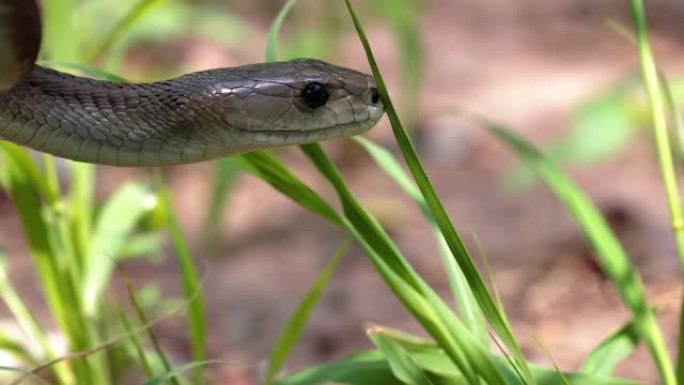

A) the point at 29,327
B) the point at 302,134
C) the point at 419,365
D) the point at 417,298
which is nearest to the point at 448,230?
the point at 417,298

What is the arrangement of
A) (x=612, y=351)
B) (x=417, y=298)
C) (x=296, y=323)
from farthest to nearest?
(x=296, y=323)
(x=612, y=351)
(x=417, y=298)

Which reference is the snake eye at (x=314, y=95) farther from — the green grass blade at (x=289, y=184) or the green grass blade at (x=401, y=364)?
the green grass blade at (x=401, y=364)

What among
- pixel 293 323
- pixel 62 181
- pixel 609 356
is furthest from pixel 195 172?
pixel 609 356

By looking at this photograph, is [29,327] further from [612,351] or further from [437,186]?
[437,186]

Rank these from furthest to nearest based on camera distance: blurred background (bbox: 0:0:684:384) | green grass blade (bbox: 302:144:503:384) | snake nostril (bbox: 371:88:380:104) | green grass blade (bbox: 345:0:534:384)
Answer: blurred background (bbox: 0:0:684:384) → snake nostril (bbox: 371:88:380:104) → green grass blade (bbox: 302:144:503:384) → green grass blade (bbox: 345:0:534:384)

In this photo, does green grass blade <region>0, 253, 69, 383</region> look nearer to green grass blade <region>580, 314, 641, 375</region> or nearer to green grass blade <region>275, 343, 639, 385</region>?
green grass blade <region>275, 343, 639, 385</region>

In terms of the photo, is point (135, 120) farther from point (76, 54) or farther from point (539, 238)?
point (539, 238)

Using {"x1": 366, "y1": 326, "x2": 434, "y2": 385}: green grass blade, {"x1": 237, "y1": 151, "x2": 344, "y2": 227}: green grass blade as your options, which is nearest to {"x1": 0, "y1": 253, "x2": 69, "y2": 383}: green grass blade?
{"x1": 237, "y1": 151, "x2": 344, "y2": 227}: green grass blade
